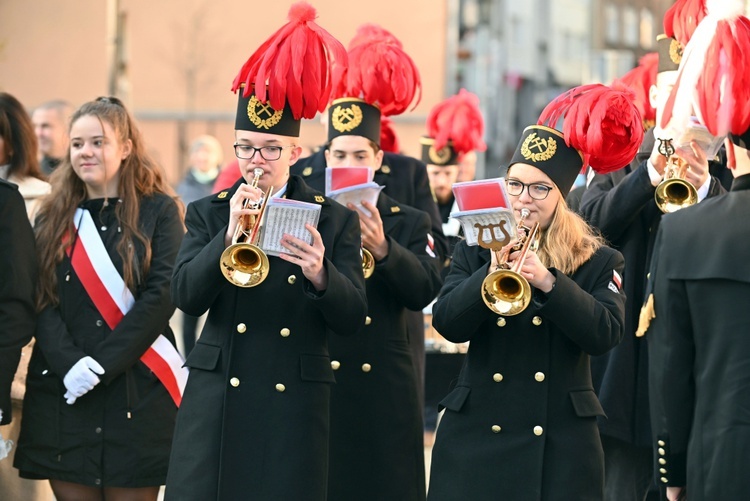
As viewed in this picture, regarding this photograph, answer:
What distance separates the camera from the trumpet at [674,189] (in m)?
6.59

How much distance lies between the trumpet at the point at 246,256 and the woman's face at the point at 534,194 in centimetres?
103

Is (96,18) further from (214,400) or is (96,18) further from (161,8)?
(214,400)

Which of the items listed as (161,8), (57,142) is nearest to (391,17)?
(161,8)

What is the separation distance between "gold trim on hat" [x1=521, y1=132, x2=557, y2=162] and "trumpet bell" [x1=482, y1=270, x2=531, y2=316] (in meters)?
0.67

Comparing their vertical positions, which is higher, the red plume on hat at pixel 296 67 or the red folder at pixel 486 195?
the red plume on hat at pixel 296 67

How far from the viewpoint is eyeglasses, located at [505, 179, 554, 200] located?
222 inches

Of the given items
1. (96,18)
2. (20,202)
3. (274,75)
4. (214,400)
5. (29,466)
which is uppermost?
(96,18)

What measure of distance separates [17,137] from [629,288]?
10.6ft

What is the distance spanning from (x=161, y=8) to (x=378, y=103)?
1964cm

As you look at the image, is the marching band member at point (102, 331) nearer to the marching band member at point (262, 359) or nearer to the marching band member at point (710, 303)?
the marching band member at point (262, 359)

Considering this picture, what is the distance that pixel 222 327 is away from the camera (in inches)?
221

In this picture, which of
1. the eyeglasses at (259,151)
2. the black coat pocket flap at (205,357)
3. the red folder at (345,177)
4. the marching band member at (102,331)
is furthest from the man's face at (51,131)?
the black coat pocket flap at (205,357)

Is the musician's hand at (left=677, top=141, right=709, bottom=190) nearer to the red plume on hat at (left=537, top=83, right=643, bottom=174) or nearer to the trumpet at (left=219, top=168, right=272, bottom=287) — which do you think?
the red plume on hat at (left=537, top=83, right=643, bottom=174)

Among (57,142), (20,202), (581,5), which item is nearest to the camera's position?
(20,202)
